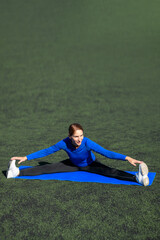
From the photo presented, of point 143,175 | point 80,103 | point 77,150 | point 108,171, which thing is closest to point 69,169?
point 77,150

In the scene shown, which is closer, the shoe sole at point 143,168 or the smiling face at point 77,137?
the shoe sole at point 143,168

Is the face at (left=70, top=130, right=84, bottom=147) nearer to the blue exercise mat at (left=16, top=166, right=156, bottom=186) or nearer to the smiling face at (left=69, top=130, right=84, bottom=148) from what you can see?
the smiling face at (left=69, top=130, right=84, bottom=148)

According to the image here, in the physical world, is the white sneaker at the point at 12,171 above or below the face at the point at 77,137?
below

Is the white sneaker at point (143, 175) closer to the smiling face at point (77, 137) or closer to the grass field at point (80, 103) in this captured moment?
the grass field at point (80, 103)

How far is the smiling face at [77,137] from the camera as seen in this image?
496 cm

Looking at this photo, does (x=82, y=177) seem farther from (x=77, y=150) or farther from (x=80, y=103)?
(x=80, y=103)

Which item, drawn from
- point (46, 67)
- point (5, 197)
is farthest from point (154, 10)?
point (5, 197)

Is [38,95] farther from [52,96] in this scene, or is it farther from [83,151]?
[83,151]

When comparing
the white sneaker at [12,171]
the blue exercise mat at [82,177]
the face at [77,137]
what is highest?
the face at [77,137]

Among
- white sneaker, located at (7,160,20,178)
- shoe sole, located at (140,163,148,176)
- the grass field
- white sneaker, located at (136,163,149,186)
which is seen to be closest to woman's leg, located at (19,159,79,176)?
white sneaker, located at (7,160,20,178)

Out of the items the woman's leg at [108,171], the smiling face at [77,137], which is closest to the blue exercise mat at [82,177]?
the woman's leg at [108,171]

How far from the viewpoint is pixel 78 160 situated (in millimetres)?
5473

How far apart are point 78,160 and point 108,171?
0.54m

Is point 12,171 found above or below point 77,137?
below
